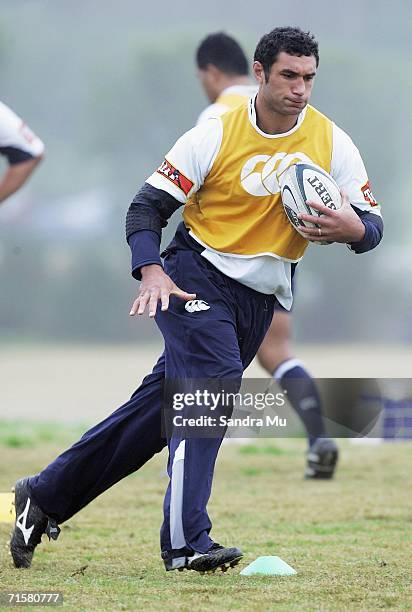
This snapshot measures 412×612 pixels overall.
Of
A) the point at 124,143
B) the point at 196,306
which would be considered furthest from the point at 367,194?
the point at 124,143

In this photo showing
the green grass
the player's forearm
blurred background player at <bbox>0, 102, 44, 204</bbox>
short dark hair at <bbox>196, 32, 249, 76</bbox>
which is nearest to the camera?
the green grass

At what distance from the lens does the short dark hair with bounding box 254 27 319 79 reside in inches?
170


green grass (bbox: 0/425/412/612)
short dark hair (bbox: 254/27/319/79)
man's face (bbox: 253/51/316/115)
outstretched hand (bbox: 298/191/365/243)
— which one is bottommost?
green grass (bbox: 0/425/412/612)

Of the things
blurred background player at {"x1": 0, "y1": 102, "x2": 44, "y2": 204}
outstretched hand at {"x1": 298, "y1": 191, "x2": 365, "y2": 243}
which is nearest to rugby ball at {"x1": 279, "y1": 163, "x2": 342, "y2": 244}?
outstretched hand at {"x1": 298, "y1": 191, "x2": 365, "y2": 243}

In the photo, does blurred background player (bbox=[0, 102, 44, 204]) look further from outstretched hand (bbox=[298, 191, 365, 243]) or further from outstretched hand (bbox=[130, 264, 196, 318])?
outstretched hand (bbox=[298, 191, 365, 243])

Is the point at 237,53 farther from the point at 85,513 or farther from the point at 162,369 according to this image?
the point at 162,369

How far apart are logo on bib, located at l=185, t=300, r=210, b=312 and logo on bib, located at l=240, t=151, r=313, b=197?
421 millimetres

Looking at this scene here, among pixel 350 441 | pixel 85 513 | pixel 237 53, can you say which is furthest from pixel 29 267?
pixel 85 513

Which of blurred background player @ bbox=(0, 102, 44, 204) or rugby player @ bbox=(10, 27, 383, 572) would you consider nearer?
rugby player @ bbox=(10, 27, 383, 572)

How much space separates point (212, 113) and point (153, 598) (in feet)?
13.3

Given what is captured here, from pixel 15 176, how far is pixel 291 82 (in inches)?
130

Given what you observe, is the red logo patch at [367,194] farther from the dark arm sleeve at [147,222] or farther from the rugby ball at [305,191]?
A: the dark arm sleeve at [147,222]

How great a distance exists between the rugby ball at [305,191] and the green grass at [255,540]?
3.87 feet

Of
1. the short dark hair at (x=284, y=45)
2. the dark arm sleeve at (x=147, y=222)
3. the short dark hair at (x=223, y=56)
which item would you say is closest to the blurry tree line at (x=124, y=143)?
the short dark hair at (x=223, y=56)
